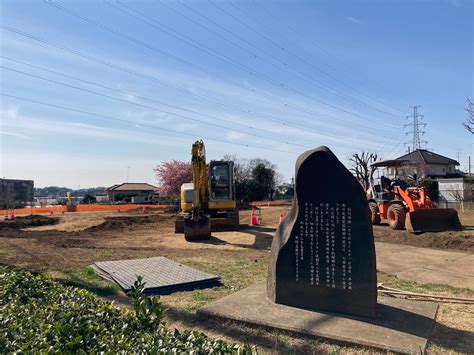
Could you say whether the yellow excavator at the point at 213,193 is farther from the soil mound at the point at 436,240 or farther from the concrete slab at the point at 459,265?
the concrete slab at the point at 459,265

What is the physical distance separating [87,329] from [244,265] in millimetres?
6394

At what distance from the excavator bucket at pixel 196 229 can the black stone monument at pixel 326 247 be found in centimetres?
940

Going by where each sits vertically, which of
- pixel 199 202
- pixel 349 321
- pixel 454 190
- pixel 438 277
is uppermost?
pixel 454 190

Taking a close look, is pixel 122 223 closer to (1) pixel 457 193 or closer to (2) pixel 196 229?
(2) pixel 196 229

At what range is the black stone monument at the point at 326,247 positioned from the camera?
5.09 m

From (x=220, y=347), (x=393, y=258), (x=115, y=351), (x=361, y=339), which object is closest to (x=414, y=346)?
(x=361, y=339)

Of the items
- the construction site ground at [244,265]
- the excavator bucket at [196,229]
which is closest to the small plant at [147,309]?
the construction site ground at [244,265]

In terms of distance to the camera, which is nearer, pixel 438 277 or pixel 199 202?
pixel 438 277

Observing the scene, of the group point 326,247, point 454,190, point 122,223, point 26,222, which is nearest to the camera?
point 326,247

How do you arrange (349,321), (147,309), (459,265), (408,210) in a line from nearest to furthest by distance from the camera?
(147,309) < (349,321) < (459,265) < (408,210)

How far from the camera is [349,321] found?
487 cm

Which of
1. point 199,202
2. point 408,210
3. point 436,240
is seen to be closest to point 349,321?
point 436,240

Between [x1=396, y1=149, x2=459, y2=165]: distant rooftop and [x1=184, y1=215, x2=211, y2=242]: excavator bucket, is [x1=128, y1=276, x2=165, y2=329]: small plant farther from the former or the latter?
[x1=396, y1=149, x2=459, y2=165]: distant rooftop

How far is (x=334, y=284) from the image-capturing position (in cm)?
519
